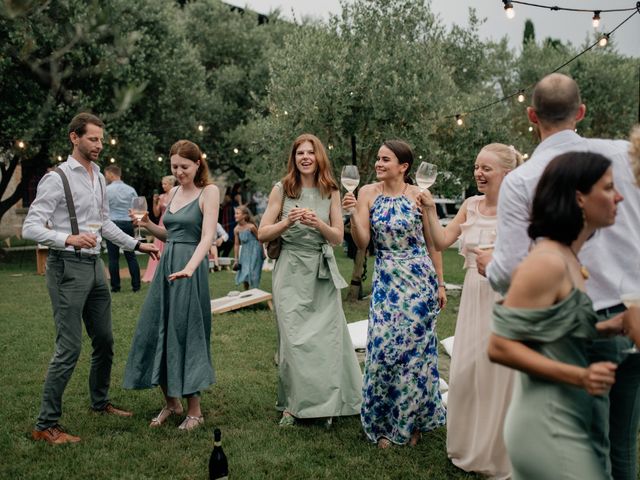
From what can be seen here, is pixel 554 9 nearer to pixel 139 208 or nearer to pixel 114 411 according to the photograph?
pixel 139 208

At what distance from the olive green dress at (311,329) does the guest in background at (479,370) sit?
112cm

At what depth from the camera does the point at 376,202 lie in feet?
16.2

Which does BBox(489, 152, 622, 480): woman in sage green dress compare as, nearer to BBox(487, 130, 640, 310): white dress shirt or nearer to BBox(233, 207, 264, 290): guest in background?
BBox(487, 130, 640, 310): white dress shirt

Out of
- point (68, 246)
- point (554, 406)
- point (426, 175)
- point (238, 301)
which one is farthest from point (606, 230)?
point (238, 301)

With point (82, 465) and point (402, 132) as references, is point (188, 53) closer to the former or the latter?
point (402, 132)

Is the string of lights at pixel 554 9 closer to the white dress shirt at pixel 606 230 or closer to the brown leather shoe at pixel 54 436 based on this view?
the white dress shirt at pixel 606 230

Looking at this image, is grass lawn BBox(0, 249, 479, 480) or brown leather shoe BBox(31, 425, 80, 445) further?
brown leather shoe BBox(31, 425, 80, 445)

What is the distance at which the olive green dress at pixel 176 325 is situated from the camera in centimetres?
496

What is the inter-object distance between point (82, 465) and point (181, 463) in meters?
0.66

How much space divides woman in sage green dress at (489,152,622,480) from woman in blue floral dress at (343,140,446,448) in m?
2.50

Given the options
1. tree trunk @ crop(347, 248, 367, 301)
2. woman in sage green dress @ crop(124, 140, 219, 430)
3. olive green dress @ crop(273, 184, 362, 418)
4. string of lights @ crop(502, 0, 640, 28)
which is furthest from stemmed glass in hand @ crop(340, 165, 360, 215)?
tree trunk @ crop(347, 248, 367, 301)

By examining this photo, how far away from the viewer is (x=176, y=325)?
196 inches

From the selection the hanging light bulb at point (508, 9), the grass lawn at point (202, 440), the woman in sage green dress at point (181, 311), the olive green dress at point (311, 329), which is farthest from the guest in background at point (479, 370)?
the hanging light bulb at point (508, 9)

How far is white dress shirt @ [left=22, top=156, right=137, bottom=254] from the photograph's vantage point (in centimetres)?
453
